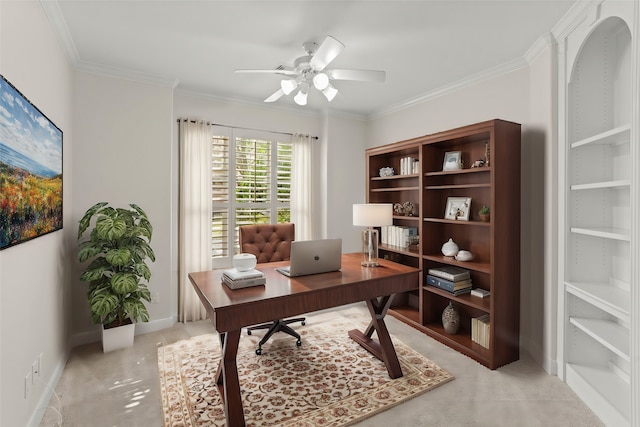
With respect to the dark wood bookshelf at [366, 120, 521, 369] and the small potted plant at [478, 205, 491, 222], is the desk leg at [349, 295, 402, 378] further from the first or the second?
the small potted plant at [478, 205, 491, 222]

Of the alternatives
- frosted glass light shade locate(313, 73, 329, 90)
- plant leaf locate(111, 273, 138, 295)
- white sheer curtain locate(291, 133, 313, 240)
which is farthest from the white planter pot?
frosted glass light shade locate(313, 73, 329, 90)

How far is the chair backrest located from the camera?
305 centimetres

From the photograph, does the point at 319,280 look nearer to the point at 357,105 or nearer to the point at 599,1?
the point at 599,1

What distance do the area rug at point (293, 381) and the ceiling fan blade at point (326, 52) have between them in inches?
88.9

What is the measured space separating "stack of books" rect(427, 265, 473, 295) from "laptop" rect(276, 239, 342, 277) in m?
1.29

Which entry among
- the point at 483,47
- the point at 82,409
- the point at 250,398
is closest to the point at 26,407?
the point at 82,409

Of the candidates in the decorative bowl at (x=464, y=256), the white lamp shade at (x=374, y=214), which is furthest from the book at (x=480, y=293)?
the white lamp shade at (x=374, y=214)

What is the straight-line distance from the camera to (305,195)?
4.23 meters

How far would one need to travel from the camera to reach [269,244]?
3.14 meters

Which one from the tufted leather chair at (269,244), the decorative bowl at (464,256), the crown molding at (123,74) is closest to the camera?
the crown molding at (123,74)

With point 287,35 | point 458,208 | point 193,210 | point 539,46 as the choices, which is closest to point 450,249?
point 458,208

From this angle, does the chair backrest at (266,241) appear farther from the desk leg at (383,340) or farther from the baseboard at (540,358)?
the baseboard at (540,358)

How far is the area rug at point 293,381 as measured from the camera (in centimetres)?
194

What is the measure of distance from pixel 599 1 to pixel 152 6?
273cm
